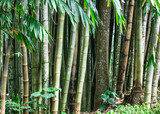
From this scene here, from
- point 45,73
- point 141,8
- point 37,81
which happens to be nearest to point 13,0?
point 45,73

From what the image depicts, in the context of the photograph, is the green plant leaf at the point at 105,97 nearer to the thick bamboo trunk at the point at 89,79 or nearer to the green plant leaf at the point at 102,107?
the green plant leaf at the point at 102,107

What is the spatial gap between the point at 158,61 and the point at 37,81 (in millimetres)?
1781

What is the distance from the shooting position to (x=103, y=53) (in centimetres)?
378

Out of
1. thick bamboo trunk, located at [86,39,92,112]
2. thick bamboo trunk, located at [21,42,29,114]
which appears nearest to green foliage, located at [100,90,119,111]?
thick bamboo trunk, located at [86,39,92,112]

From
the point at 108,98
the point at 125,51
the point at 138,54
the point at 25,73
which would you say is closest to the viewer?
the point at 25,73

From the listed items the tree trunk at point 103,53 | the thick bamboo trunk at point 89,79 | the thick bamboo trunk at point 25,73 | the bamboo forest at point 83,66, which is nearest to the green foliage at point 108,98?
the bamboo forest at point 83,66

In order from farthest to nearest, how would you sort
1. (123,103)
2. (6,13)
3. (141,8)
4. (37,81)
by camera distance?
1. (123,103)
2. (141,8)
3. (37,81)
4. (6,13)

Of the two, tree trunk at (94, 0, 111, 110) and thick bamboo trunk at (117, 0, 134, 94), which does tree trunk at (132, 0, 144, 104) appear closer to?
thick bamboo trunk at (117, 0, 134, 94)

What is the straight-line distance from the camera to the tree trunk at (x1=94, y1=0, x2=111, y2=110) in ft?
12.4

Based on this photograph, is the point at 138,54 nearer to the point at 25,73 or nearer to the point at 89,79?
the point at 89,79

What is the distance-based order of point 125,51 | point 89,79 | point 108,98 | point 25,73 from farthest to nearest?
point 89,79
point 125,51
point 108,98
point 25,73

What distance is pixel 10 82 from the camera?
3592 millimetres

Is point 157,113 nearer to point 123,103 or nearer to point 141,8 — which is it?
point 123,103

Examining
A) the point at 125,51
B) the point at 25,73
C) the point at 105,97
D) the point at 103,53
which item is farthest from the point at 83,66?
the point at 125,51
